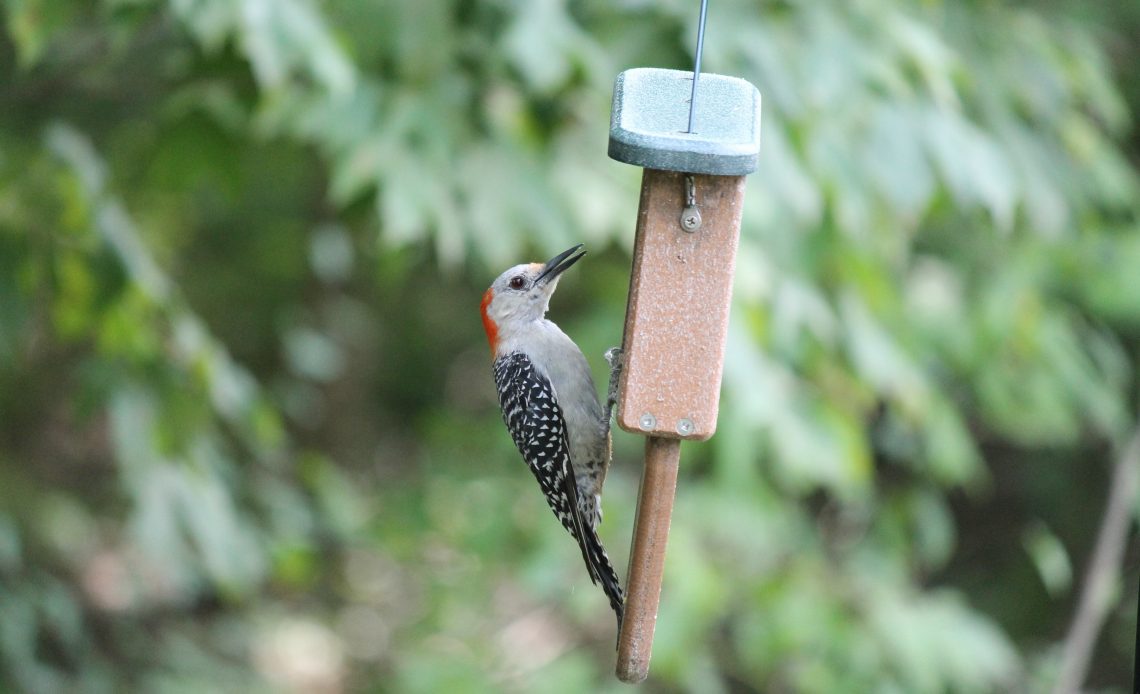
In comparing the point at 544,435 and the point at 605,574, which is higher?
the point at 544,435

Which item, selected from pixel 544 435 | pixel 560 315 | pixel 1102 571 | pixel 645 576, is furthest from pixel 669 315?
pixel 560 315

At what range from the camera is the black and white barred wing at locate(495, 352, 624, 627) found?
11.6 ft

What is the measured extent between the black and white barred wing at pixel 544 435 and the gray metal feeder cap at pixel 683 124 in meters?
1.30

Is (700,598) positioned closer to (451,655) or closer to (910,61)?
(451,655)

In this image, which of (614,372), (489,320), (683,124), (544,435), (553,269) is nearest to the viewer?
(683,124)

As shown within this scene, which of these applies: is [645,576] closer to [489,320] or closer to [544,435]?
[544,435]

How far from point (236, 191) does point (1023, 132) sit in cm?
286

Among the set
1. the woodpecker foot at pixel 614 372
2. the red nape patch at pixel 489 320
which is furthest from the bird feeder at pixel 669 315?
the red nape patch at pixel 489 320

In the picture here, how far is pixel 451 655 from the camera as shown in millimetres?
5434

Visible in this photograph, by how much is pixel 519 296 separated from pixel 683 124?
1.32m

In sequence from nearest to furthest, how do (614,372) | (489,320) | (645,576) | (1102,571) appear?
(645,576) < (614,372) < (489,320) < (1102,571)

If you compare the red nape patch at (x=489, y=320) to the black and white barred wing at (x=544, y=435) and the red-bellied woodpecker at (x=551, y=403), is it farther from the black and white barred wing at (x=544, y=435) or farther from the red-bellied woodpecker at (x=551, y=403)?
the black and white barred wing at (x=544, y=435)

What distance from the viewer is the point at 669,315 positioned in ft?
8.52

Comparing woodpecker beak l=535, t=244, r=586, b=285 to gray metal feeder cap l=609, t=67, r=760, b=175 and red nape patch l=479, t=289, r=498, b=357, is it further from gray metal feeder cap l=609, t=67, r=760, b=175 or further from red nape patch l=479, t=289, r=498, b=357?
gray metal feeder cap l=609, t=67, r=760, b=175
